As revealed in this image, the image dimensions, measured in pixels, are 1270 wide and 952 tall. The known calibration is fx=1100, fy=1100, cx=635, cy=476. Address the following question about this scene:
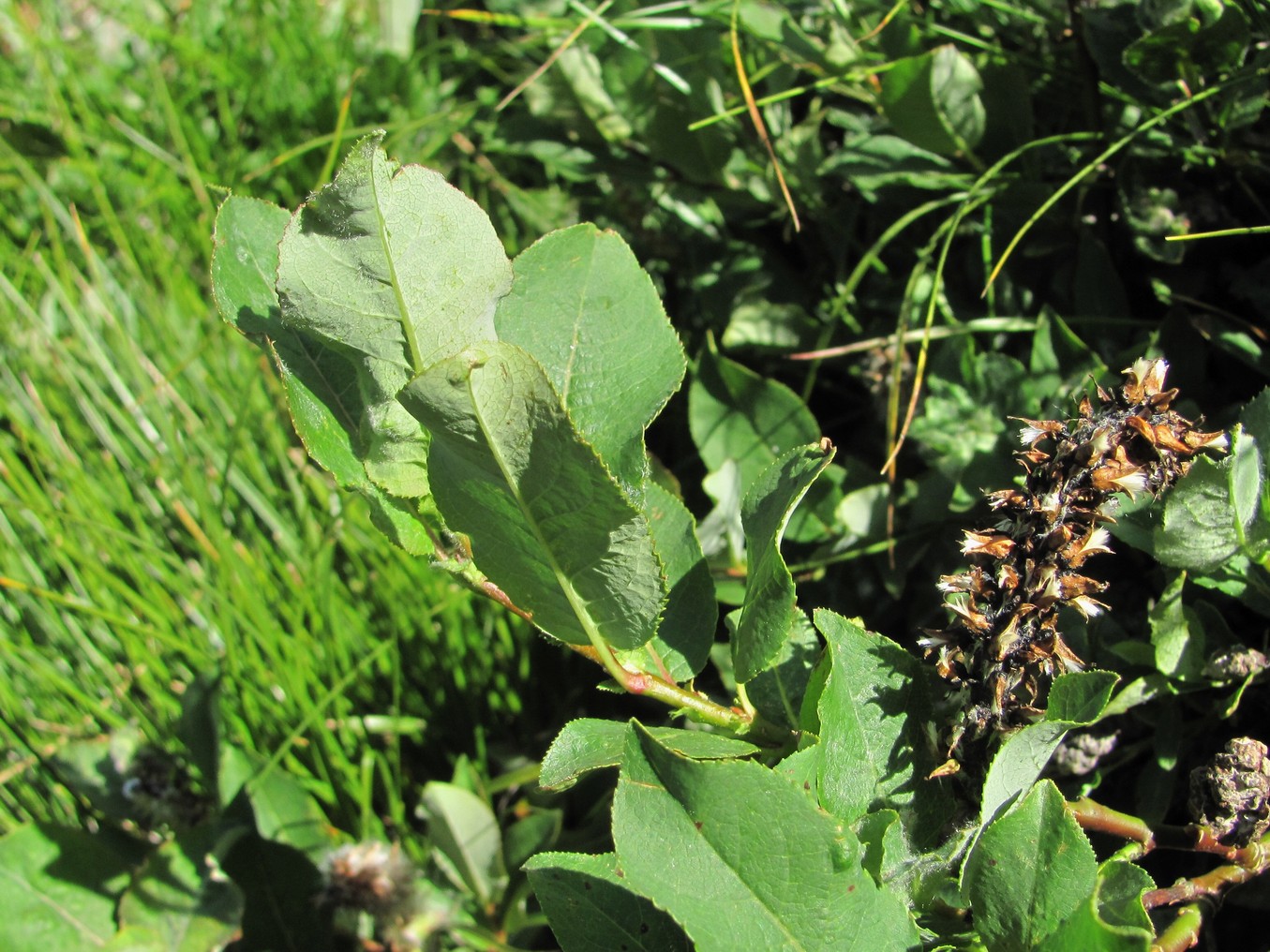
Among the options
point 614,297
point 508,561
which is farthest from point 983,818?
point 614,297

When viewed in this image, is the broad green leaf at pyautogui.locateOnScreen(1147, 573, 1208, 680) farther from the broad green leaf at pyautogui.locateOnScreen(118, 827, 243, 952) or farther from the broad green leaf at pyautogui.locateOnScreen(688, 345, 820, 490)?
the broad green leaf at pyautogui.locateOnScreen(118, 827, 243, 952)

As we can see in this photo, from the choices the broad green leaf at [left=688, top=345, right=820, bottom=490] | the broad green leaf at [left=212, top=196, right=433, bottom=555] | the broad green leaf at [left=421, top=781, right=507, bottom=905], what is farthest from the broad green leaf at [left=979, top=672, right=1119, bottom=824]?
the broad green leaf at [left=421, top=781, right=507, bottom=905]

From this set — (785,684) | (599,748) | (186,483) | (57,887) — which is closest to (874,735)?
→ (785,684)

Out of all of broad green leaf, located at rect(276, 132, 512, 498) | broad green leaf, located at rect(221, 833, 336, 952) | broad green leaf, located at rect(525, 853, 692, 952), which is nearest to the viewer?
broad green leaf, located at rect(276, 132, 512, 498)

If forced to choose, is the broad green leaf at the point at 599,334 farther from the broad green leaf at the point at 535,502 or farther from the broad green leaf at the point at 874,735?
the broad green leaf at the point at 874,735

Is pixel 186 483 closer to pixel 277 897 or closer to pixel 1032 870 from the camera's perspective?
pixel 277 897

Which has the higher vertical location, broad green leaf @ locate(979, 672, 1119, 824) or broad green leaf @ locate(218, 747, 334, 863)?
A: broad green leaf @ locate(979, 672, 1119, 824)

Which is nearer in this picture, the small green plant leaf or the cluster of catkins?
the cluster of catkins

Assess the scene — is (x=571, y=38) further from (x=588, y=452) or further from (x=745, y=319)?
(x=588, y=452)
